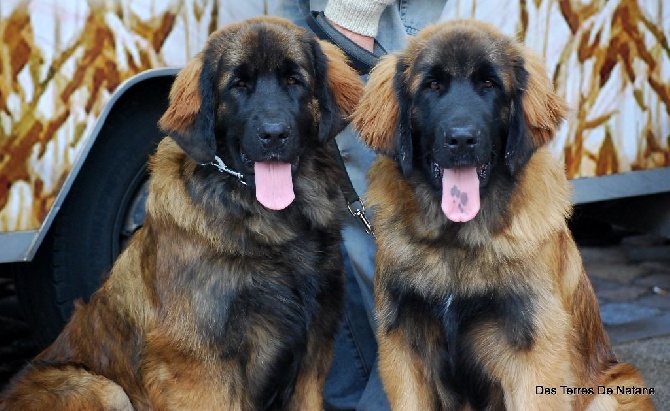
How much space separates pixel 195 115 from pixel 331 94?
557 mm

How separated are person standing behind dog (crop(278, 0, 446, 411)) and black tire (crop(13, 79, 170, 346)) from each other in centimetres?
95

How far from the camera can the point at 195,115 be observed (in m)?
3.98

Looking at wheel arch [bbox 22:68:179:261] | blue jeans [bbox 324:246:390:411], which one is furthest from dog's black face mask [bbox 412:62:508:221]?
wheel arch [bbox 22:68:179:261]

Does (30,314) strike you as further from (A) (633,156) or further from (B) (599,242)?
(B) (599,242)

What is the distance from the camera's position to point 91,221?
511 centimetres

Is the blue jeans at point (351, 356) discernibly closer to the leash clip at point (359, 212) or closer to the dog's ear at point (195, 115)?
the leash clip at point (359, 212)

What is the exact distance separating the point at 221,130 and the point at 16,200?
1.26 meters

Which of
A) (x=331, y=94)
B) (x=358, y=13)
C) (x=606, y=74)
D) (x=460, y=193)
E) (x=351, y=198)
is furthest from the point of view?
(x=606, y=74)

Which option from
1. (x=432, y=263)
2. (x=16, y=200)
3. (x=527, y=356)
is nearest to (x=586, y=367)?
(x=527, y=356)

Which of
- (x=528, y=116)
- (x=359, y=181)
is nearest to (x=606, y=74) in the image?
(x=359, y=181)

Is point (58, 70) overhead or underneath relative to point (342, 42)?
underneath

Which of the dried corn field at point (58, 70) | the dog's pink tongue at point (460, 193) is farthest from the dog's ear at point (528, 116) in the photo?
the dried corn field at point (58, 70)

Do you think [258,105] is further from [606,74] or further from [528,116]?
[606,74]

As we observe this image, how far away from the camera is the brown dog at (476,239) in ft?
12.3
